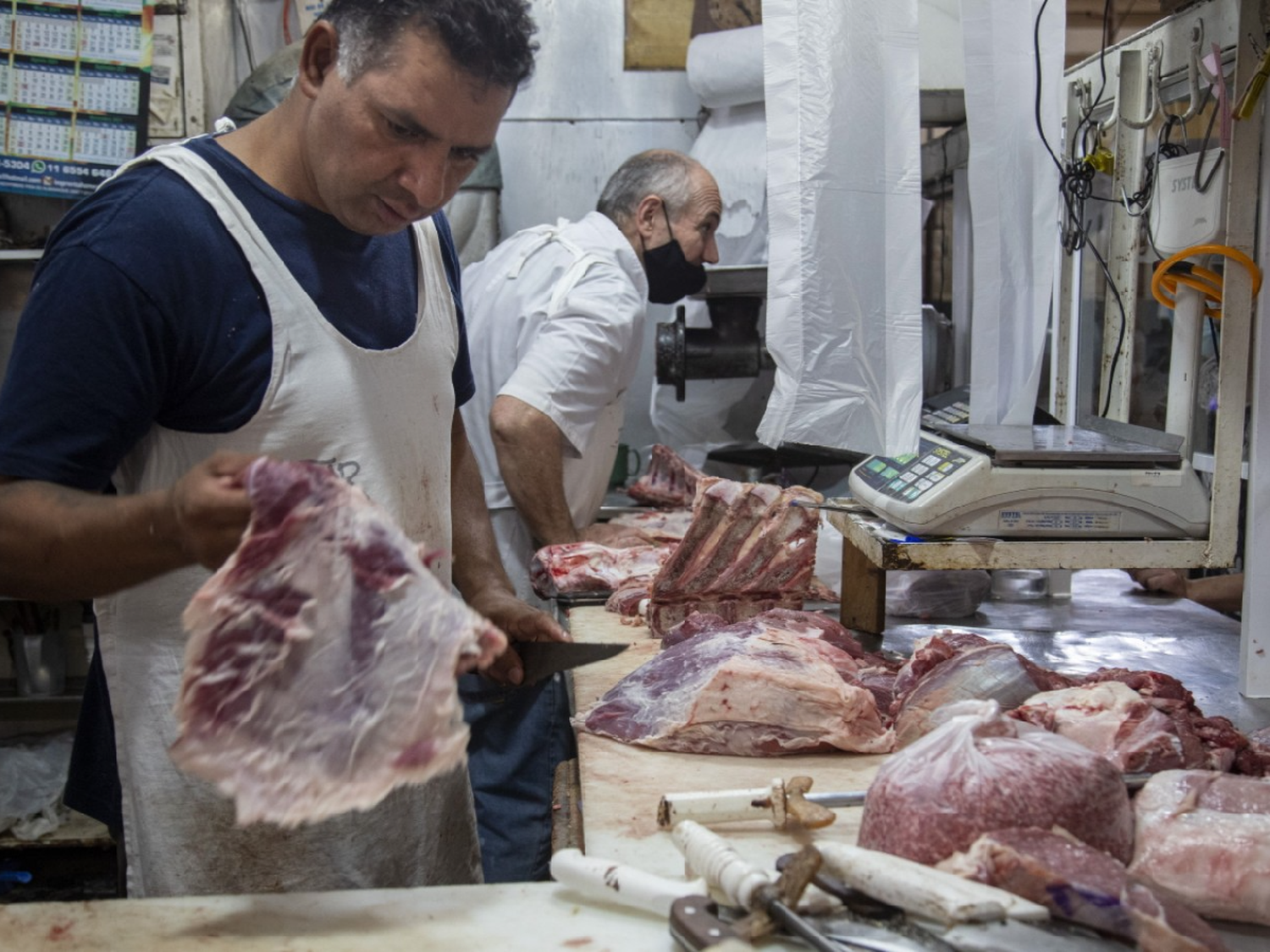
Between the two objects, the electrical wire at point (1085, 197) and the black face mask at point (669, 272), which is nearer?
the electrical wire at point (1085, 197)

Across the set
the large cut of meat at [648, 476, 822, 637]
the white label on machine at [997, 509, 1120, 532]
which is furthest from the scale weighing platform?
the large cut of meat at [648, 476, 822, 637]

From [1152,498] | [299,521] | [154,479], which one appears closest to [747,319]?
[1152,498]

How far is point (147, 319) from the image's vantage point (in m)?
1.82

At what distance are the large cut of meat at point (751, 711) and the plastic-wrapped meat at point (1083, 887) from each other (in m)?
0.69

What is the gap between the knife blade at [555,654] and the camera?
206 centimetres

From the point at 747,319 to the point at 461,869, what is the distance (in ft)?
11.4

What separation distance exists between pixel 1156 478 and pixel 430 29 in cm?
185

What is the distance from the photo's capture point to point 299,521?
147 centimetres

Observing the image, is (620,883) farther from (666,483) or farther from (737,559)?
(666,483)

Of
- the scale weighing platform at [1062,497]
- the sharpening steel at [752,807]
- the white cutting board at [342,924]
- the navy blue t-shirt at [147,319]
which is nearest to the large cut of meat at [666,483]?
the scale weighing platform at [1062,497]

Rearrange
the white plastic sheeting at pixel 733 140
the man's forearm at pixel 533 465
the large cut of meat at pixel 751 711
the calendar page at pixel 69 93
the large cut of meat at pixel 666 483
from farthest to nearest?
1. the white plastic sheeting at pixel 733 140
2. the calendar page at pixel 69 93
3. the large cut of meat at pixel 666 483
4. the man's forearm at pixel 533 465
5. the large cut of meat at pixel 751 711

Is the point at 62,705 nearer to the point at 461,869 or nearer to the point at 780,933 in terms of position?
the point at 461,869

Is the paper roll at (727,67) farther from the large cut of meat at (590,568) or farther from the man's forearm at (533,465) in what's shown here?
the large cut of meat at (590,568)

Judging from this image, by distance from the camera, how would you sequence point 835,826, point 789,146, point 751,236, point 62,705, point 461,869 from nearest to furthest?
1. point 835,826
2. point 461,869
3. point 789,146
4. point 62,705
5. point 751,236
